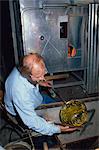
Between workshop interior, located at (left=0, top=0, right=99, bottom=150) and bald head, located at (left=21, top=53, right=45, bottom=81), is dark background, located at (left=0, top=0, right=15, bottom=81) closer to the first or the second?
workshop interior, located at (left=0, top=0, right=99, bottom=150)

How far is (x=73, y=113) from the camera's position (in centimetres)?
208

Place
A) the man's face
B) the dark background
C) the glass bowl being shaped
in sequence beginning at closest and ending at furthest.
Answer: the man's face
the glass bowl being shaped
the dark background

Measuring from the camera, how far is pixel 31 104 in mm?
1832

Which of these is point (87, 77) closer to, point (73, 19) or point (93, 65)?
point (93, 65)

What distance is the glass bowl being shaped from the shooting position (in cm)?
208

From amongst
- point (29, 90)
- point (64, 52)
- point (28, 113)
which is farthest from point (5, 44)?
point (28, 113)

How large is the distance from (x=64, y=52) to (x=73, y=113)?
670 mm

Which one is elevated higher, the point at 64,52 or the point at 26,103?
the point at 64,52

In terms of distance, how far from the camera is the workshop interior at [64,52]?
2.17 meters

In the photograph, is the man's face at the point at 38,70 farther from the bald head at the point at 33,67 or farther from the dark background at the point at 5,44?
the dark background at the point at 5,44

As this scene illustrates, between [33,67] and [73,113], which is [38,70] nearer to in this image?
[33,67]

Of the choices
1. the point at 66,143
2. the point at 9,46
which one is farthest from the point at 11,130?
the point at 9,46

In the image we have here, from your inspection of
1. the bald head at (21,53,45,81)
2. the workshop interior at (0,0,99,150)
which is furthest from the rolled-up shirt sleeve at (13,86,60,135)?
the workshop interior at (0,0,99,150)

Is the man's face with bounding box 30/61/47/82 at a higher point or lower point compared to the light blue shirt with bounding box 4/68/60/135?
higher
